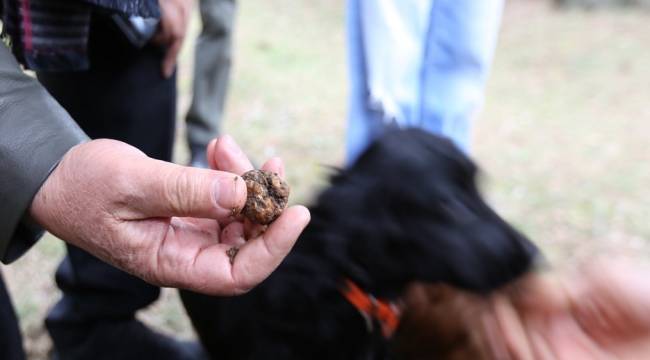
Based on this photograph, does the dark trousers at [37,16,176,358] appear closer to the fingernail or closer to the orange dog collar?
the orange dog collar

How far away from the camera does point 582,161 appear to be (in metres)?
4.47

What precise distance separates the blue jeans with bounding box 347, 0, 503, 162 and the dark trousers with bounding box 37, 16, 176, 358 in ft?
2.43

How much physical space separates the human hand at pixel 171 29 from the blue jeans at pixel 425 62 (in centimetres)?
73

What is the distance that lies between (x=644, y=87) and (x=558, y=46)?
1738 mm

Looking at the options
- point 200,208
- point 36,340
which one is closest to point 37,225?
point 200,208

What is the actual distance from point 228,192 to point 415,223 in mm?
667

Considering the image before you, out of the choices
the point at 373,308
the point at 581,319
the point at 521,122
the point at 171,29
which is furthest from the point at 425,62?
the point at 521,122

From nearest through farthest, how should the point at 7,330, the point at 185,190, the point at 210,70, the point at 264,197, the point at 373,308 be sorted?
the point at 185,190
the point at 264,197
the point at 7,330
the point at 373,308
the point at 210,70

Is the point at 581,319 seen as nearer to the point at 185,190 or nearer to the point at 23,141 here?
the point at 185,190

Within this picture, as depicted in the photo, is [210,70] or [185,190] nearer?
[185,190]

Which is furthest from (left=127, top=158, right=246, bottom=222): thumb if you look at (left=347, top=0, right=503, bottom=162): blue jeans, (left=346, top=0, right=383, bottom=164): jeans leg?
(left=346, top=0, right=383, bottom=164): jeans leg

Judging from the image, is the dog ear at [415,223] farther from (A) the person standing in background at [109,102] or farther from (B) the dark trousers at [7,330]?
(B) the dark trousers at [7,330]

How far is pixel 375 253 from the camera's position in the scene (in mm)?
1579

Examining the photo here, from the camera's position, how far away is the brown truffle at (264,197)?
1.13 m
